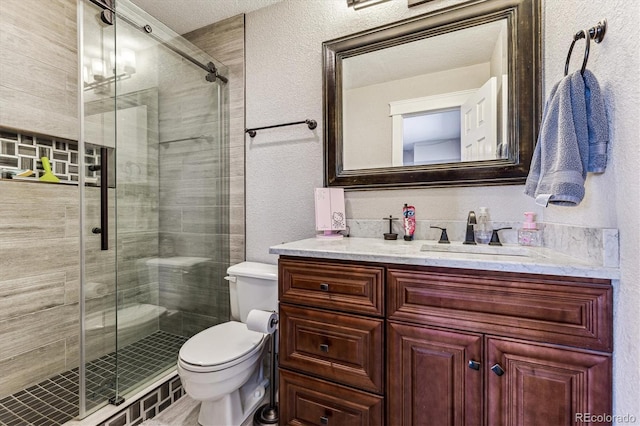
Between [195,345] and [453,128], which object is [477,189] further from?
[195,345]

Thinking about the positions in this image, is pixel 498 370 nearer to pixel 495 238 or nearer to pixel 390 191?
pixel 495 238

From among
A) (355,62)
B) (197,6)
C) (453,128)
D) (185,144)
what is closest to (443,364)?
(453,128)

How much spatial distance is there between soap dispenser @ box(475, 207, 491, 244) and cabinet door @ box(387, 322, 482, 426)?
0.59m

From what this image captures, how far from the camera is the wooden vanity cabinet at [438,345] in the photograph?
2.67ft

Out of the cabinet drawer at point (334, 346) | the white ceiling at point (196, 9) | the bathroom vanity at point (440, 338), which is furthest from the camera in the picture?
the white ceiling at point (196, 9)

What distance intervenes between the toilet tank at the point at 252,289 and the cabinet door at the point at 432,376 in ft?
2.59

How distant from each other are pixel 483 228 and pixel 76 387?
96.0 inches

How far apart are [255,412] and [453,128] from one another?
1859mm

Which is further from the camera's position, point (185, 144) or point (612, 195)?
point (185, 144)

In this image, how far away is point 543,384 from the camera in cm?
84

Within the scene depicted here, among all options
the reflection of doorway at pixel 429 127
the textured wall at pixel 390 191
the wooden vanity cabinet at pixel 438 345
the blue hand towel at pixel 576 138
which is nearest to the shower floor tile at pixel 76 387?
the textured wall at pixel 390 191

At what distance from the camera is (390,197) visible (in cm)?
160

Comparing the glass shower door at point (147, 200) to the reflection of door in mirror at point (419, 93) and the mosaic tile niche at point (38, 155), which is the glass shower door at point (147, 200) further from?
the reflection of door in mirror at point (419, 93)

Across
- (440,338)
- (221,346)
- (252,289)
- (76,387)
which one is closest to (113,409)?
(76,387)
